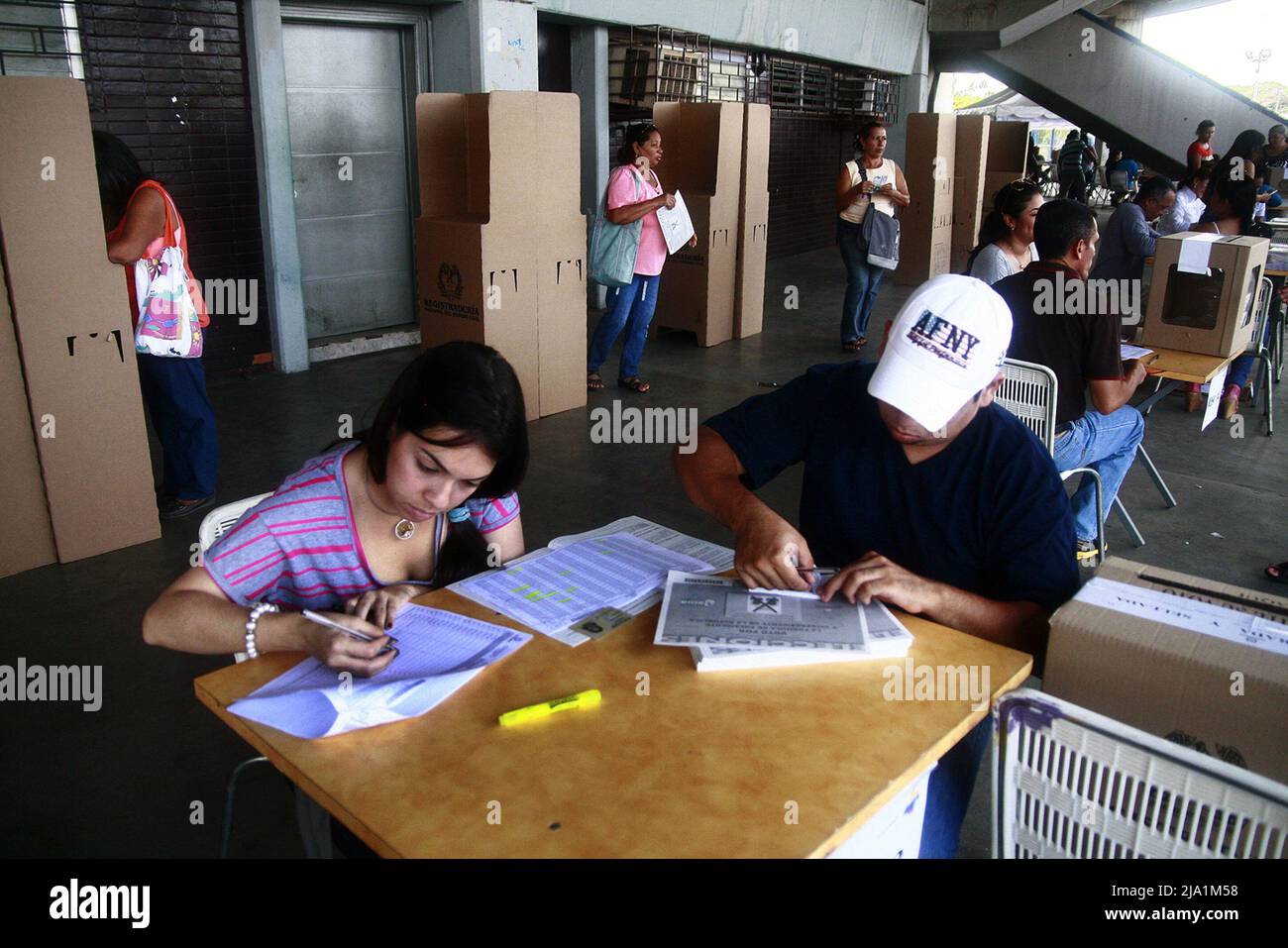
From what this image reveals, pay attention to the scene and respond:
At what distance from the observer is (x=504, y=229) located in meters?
5.16

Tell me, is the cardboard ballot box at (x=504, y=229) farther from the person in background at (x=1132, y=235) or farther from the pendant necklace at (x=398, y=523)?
the pendant necklace at (x=398, y=523)

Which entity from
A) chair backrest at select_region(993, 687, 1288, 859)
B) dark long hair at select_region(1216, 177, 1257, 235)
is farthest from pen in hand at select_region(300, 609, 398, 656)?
dark long hair at select_region(1216, 177, 1257, 235)

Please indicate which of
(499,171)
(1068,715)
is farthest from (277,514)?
(499,171)

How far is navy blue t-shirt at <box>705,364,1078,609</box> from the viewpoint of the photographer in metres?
1.83

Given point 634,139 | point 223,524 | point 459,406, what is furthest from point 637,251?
point 459,406

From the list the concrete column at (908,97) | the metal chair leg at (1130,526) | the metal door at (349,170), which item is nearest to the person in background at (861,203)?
the metal door at (349,170)

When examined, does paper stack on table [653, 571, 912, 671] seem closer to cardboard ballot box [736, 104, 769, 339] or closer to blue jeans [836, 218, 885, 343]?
Result: blue jeans [836, 218, 885, 343]

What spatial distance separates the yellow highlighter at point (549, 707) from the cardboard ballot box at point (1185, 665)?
0.69 meters

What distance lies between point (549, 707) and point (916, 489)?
35.6 inches

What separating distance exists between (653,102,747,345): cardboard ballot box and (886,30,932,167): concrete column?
7943mm

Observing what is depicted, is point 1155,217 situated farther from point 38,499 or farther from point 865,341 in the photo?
point 38,499

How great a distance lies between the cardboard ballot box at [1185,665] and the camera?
1327mm

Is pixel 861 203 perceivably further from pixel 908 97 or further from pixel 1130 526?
pixel 908 97
